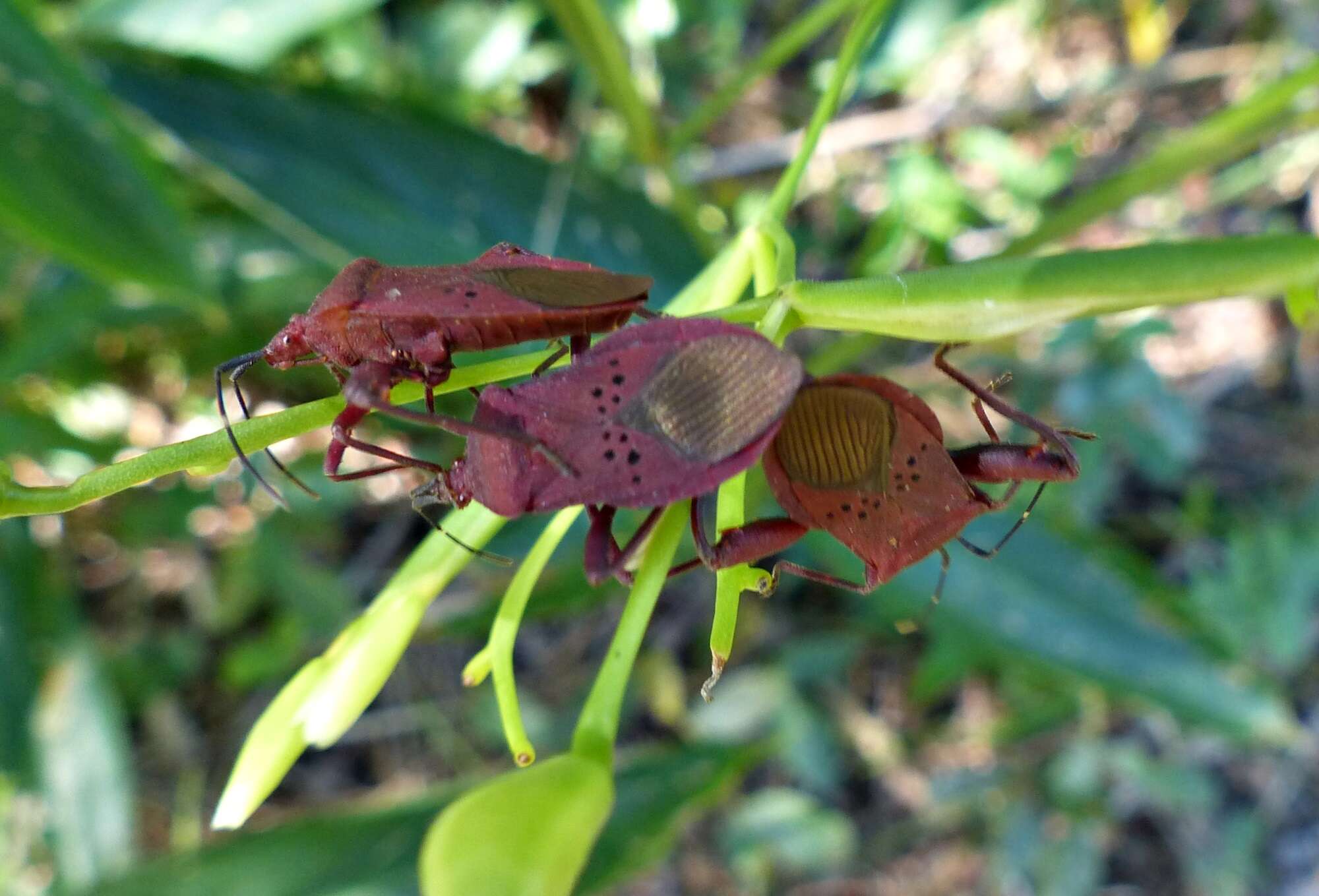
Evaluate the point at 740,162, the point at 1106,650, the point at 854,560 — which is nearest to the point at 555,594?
the point at 854,560

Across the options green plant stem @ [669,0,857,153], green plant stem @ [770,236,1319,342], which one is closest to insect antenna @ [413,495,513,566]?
green plant stem @ [770,236,1319,342]

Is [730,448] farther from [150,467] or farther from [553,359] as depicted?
[150,467]

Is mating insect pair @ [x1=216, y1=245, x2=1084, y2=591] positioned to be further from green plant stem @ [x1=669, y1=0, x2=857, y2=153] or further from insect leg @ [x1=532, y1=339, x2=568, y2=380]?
green plant stem @ [x1=669, y1=0, x2=857, y2=153]

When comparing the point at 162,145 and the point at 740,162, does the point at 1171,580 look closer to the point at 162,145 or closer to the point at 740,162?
the point at 740,162

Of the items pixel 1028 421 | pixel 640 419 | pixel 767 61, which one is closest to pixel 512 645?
pixel 640 419

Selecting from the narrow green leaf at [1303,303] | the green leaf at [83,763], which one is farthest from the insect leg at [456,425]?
the green leaf at [83,763]

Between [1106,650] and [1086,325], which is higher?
[1086,325]
